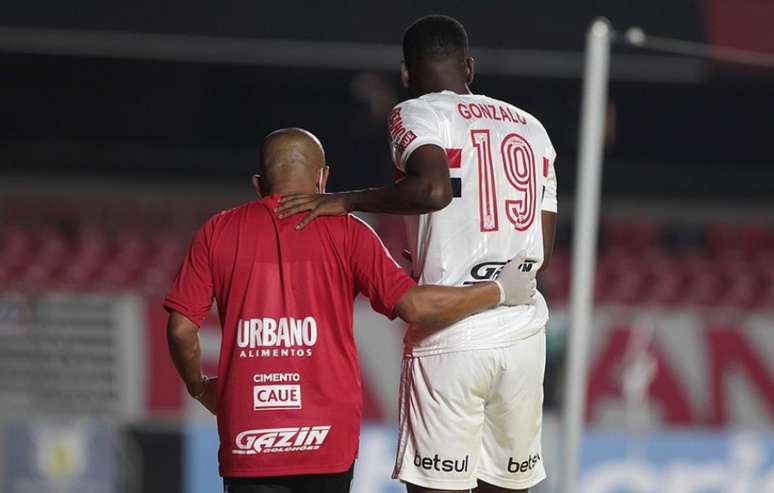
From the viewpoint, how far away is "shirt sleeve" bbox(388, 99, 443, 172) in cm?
322

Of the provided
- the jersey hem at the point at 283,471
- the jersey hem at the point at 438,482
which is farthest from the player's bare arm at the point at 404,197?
the jersey hem at the point at 438,482

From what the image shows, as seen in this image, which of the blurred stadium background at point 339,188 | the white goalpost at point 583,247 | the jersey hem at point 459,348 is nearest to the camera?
the jersey hem at point 459,348

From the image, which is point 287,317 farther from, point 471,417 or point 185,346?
point 471,417

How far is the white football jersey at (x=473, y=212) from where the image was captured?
3.29 metres

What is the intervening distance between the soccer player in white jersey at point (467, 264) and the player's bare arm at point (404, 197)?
0.12 ft

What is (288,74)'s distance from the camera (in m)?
15.9

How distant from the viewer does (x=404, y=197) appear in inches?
124

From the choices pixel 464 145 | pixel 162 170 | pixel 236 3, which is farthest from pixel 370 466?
pixel 162 170

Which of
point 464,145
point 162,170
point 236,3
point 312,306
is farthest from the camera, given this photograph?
point 162,170

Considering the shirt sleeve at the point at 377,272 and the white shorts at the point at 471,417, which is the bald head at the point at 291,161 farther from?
the white shorts at the point at 471,417

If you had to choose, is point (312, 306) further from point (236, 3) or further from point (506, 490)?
point (236, 3)

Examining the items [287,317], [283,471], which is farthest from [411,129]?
[283,471]

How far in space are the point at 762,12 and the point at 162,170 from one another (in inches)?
322

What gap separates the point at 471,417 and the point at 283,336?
553 millimetres
